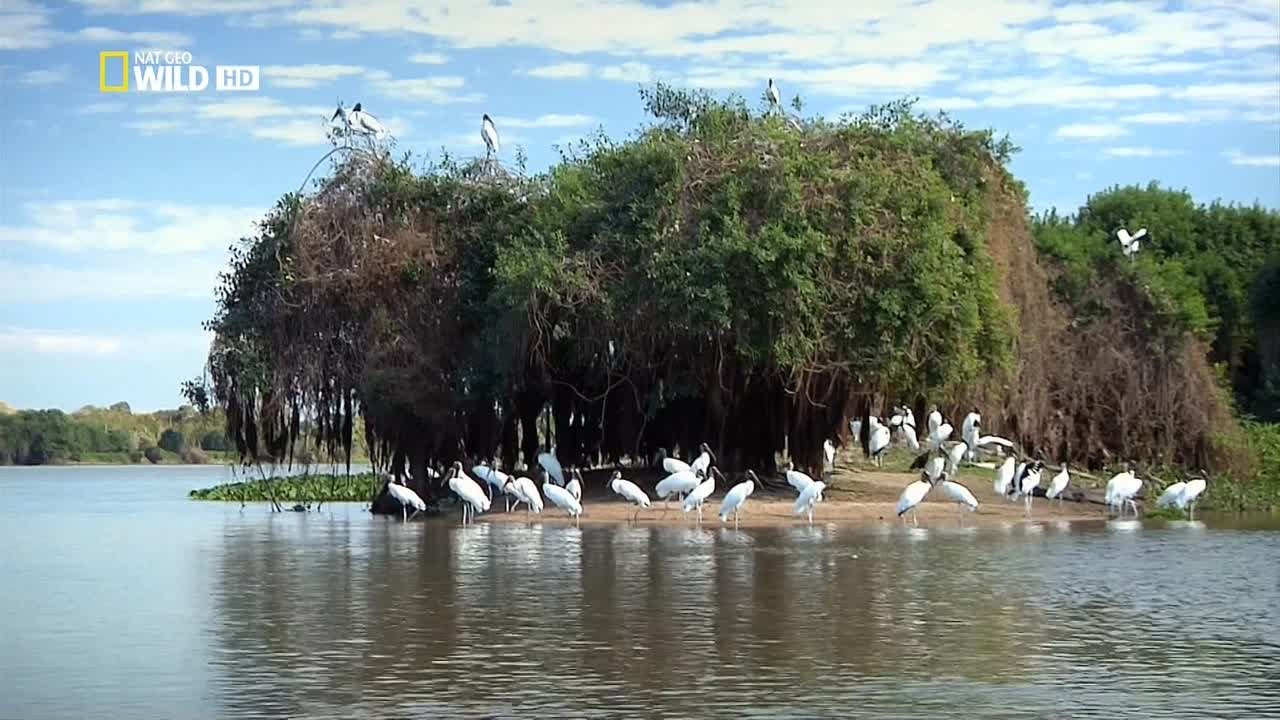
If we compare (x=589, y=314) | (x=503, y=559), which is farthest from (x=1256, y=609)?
(x=589, y=314)

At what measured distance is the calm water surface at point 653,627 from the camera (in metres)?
12.4

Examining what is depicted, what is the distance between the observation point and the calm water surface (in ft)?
40.8

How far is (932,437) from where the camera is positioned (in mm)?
34000

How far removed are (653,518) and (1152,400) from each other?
13400mm

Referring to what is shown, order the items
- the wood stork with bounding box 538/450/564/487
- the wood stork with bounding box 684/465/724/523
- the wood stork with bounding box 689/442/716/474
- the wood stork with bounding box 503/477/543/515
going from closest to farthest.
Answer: the wood stork with bounding box 684/465/724/523
the wood stork with bounding box 503/477/543/515
the wood stork with bounding box 689/442/716/474
the wood stork with bounding box 538/450/564/487

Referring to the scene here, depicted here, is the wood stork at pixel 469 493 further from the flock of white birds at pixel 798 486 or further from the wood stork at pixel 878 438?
the wood stork at pixel 878 438

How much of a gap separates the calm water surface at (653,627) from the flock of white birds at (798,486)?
308 cm

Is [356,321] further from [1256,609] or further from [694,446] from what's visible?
[1256,609]

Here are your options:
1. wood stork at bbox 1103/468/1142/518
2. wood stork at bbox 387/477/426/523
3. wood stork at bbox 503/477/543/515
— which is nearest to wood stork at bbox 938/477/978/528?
wood stork at bbox 1103/468/1142/518

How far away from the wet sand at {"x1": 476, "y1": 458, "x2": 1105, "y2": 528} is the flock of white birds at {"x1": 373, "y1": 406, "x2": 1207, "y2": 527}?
17 centimetres

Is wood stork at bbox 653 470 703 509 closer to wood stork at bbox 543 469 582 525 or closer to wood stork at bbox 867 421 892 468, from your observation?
wood stork at bbox 543 469 582 525

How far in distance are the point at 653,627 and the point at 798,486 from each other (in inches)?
571

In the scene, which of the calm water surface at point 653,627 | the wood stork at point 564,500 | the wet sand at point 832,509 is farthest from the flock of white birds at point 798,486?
the calm water surface at point 653,627

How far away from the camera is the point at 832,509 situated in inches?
1244
